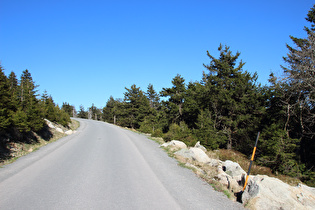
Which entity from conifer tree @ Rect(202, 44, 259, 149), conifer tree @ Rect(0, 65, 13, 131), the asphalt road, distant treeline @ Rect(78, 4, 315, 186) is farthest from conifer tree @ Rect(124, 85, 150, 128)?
the asphalt road

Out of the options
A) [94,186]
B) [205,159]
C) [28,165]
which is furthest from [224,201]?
[28,165]

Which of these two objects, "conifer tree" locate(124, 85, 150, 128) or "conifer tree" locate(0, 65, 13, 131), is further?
"conifer tree" locate(124, 85, 150, 128)

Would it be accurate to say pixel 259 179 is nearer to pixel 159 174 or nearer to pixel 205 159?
pixel 159 174

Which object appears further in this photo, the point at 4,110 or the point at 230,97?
the point at 230,97

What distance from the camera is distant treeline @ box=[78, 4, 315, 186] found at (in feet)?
47.4

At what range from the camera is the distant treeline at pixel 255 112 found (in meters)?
14.4

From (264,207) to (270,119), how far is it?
1802 cm

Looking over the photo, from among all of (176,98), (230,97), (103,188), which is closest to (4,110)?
(103,188)

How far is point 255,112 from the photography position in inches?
901

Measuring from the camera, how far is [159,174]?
7.18 meters

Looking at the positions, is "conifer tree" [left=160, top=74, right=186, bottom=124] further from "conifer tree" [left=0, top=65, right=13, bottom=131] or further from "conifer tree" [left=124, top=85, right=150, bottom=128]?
"conifer tree" [left=0, top=65, right=13, bottom=131]

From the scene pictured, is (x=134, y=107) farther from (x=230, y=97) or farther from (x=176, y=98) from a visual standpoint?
(x=230, y=97)

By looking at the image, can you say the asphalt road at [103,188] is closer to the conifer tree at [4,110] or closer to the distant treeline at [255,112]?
the conifer tree at [4,110]

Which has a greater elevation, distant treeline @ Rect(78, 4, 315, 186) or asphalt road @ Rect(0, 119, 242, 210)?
distant treeline @ Rect(78, 4, 315, 186)
